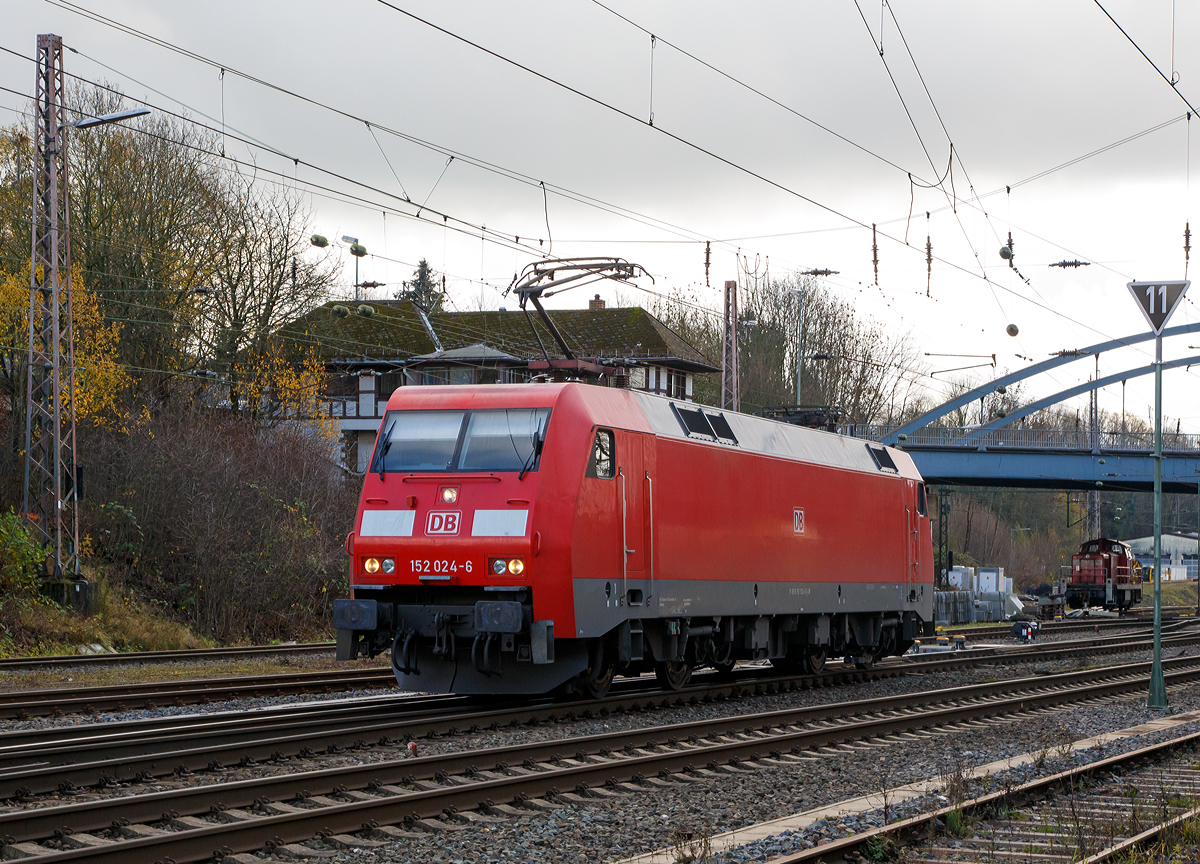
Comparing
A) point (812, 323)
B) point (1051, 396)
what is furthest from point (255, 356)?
point (1051, 396)

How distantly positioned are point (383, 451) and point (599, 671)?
3562 millimetres

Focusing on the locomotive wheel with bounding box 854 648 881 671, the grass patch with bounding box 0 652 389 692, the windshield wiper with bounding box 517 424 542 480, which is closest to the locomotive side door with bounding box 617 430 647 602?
the windshield wiper with bounding box 517 424 542 480

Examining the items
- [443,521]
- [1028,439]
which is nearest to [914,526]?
[443,521]

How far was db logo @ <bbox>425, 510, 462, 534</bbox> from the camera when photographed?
13.4 m

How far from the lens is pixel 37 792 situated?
339 inches

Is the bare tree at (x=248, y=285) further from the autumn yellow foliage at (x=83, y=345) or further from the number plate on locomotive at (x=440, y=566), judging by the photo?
the number plate on locomotive at (x=440, y=566)

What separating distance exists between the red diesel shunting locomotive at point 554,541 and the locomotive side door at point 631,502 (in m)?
0.02

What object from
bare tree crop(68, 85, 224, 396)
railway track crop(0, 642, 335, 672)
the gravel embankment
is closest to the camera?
the gravel embankment

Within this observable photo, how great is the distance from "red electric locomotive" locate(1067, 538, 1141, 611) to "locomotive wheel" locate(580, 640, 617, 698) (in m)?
46.3

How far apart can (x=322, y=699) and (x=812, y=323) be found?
47806 millimetres

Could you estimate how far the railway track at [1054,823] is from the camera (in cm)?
→ 762

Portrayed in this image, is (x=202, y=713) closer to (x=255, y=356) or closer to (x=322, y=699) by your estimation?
(x=322, y=699)

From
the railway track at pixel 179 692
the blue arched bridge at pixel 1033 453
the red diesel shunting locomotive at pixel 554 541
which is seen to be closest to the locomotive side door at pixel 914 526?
the railway track at pixel 179 692

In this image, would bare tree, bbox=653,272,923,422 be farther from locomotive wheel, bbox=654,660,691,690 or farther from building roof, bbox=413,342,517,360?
locomotive wheel, bbox=654,660,691,690
